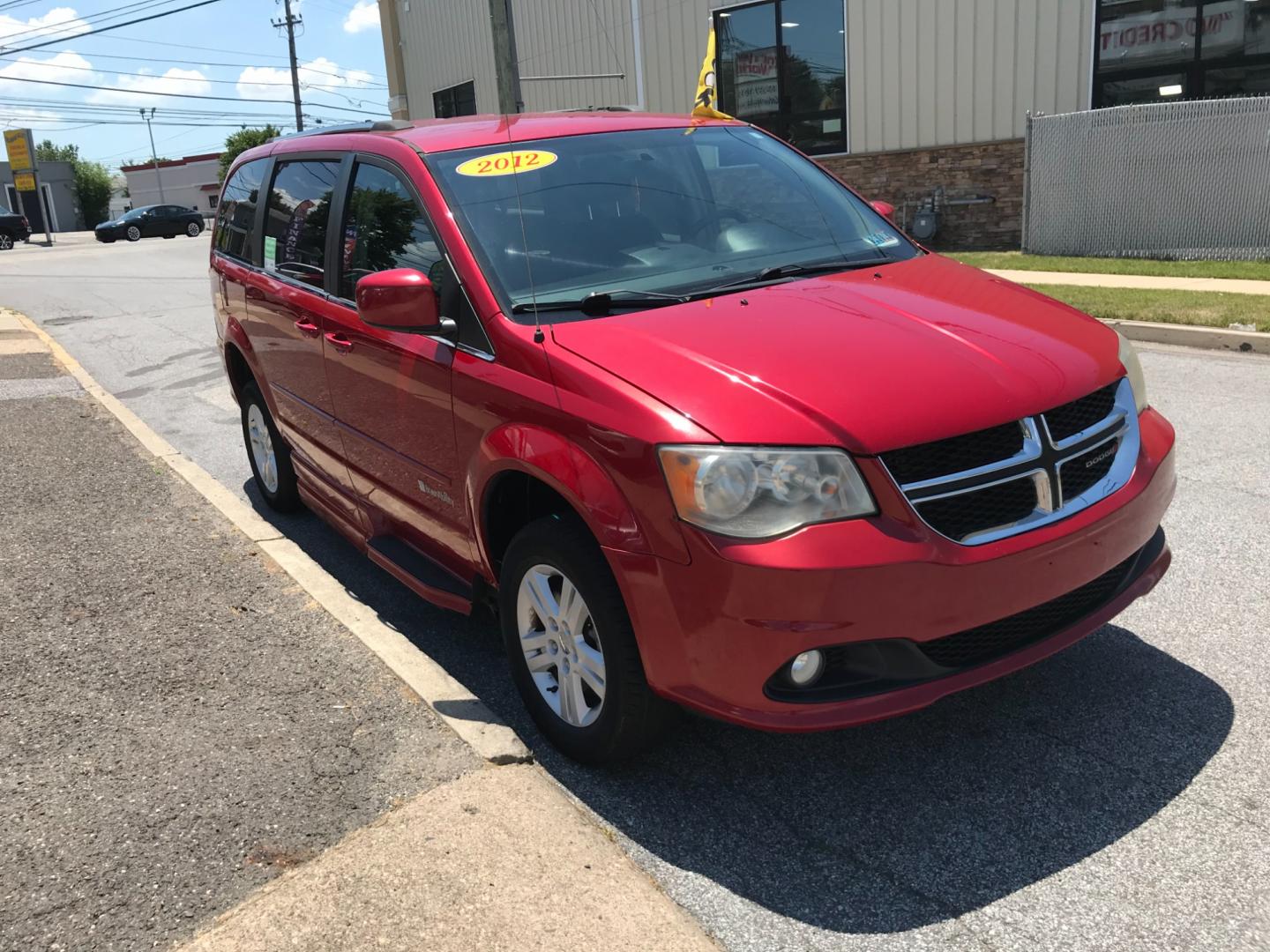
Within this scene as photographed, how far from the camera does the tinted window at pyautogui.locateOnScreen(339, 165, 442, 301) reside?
3.82 meters

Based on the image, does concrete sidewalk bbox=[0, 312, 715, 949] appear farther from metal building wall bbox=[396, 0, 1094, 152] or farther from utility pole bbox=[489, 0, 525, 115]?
metal building wall bbox=[396, 0, 1094, 152]

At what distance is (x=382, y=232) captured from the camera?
415 centimetres

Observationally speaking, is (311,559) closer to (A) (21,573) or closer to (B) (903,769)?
(A) (21,573)

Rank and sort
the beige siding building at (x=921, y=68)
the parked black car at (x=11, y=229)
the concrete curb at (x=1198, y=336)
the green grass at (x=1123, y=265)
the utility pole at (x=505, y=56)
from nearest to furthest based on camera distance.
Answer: the concrete curb at (x=1198, y=336) → the green grass at (x=1123, y=265) → the beige siding building at (x=921, y=68) → the utility pole at (x=505, y=56) → the parked black car at (x=11, y=229)

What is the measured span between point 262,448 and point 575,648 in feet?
11.6

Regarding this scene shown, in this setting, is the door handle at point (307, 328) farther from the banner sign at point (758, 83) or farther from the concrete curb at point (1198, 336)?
the banner sign at point (758, 83)

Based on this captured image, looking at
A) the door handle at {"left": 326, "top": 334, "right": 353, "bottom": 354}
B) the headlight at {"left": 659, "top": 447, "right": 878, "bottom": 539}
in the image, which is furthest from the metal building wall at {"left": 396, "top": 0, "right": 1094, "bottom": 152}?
the headlight at {"left": 659, "top": 447, "right": 878, "bottom": 539}

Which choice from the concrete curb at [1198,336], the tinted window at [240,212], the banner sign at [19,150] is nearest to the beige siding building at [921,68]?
the concrete curb at [1198,336]

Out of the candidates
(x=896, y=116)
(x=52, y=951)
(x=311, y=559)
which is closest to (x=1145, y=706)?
(x=52, y=951)

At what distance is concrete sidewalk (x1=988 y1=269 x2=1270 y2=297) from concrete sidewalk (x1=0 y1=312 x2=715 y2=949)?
8.77 meters

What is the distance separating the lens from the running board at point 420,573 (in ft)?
12.6

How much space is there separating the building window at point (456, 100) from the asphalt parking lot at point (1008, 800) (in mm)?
25058

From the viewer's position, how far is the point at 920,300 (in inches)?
134

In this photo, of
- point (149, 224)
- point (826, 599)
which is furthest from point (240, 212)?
point (149, 224)
